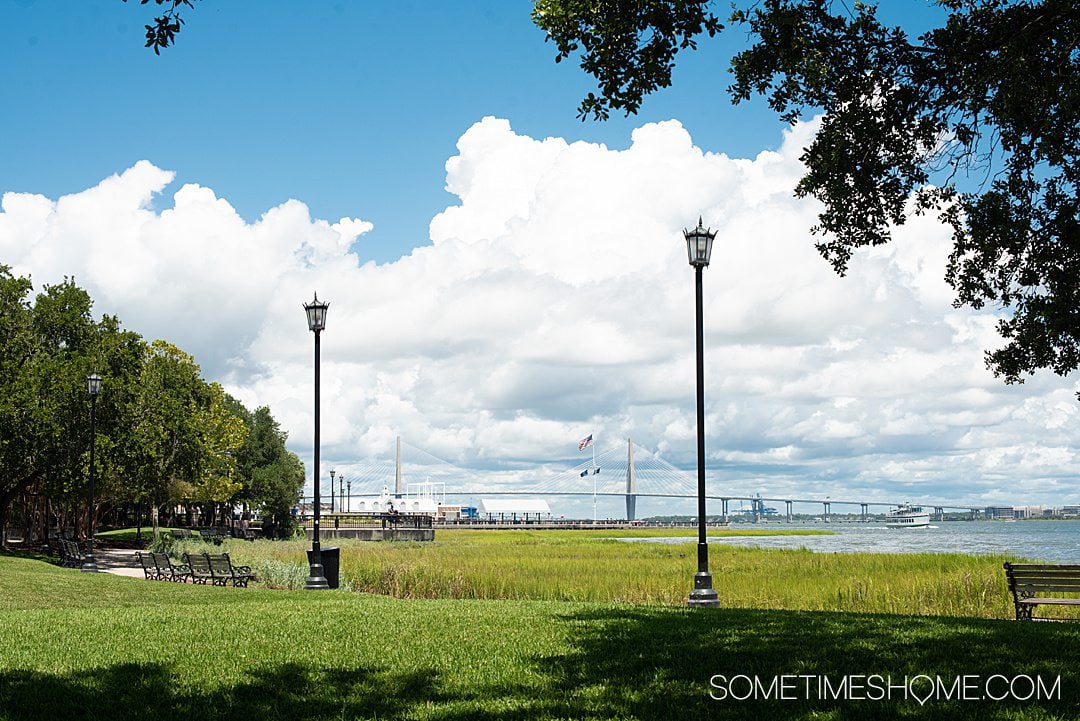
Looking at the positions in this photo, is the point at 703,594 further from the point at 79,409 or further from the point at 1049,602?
the point at 79,409

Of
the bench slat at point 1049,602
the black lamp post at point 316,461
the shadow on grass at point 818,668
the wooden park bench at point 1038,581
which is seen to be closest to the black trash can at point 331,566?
the black lamp post at point 316,461

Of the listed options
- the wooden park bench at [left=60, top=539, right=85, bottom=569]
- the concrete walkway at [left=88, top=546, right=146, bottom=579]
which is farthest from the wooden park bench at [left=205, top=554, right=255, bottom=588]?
the wooden park bench at [left=60, top=539, right=85, bottom=569]

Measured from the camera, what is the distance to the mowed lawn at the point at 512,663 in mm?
8078

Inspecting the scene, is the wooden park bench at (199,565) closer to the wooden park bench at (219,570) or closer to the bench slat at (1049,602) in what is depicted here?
the wooden park bench at (219,570)

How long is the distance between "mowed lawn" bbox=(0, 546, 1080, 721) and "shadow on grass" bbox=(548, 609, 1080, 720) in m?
0.02

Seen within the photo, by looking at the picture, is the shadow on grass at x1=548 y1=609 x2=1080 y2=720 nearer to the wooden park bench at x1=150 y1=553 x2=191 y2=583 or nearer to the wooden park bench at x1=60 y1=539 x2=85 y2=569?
the wooden park bench at x1=150 y1=553 x2=191 y2=583

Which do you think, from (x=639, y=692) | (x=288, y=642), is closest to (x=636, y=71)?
(x=639, y=692)

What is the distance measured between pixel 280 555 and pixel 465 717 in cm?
3268

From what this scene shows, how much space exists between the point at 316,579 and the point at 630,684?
46.5 feet

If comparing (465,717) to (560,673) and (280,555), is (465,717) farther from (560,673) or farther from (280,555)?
(280,555)

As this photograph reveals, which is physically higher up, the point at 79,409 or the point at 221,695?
the point at 79,409

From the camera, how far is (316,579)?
856 inches

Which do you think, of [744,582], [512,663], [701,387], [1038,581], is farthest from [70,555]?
[1038,581]

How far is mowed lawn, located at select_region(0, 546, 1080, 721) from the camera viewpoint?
318 inches
